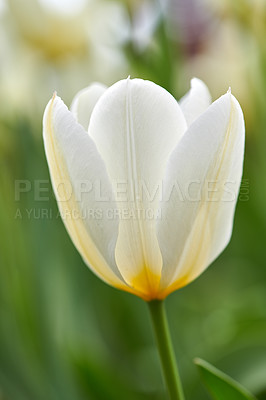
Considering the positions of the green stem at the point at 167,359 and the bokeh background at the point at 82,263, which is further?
the bokeh background at the point at 82,263

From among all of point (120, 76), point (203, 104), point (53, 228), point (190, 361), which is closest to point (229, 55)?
point (120, 76)

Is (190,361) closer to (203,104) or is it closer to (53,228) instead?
(53,228)

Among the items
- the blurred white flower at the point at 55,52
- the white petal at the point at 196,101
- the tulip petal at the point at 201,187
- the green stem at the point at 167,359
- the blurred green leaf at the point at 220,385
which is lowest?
the blurred green leaf at the point at 220,385

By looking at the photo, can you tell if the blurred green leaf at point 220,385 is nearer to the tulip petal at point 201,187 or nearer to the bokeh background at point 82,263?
the tulip petal at point 201,187

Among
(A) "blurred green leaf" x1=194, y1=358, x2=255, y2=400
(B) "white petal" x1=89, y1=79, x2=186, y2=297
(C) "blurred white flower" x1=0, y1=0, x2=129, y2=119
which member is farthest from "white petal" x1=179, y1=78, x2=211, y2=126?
(C) "blurred white flower" x1=0, y1=0, x2=129, y2=119

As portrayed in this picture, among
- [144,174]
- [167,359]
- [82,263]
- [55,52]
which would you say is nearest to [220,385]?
[167,359]

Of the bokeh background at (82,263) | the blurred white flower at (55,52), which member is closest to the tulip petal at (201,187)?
the bokeh background at (82,263)
